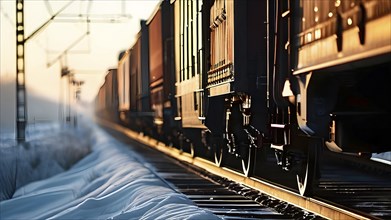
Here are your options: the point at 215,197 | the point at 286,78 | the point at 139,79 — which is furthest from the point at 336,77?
the point at 139,79

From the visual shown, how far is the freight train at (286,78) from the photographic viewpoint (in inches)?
286

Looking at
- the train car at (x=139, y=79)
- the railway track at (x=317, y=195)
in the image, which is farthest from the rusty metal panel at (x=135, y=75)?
the railway track at (x=317, y=195)

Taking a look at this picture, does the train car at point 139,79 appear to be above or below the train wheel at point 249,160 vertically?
above

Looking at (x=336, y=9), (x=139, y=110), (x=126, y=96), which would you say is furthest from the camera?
(x=126, y=96)

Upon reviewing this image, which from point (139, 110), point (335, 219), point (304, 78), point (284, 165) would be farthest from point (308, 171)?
point (139, 110)

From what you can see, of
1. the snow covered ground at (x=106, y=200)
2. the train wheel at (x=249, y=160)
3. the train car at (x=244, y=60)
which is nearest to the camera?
the snow covered ground at (x=106, y=200)

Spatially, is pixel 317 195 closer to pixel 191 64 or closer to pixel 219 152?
pixel 219 152

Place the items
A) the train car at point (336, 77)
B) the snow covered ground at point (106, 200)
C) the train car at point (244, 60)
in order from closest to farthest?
1. the train car at point (336, 77)
2. the snow covered ground at point (106, 200)
3. the train car at point (244, 60)

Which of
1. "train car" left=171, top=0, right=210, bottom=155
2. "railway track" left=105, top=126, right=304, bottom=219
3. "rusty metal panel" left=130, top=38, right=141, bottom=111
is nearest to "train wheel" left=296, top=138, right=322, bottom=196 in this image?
"railway track" left=105, top=126, right=304, bottom=219

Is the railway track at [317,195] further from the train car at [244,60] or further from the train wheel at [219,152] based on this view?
the train car at [244,60]

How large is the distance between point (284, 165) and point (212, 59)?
4.16 meters

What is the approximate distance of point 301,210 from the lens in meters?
10.7

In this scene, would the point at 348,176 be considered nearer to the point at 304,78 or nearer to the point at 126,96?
the point at 304,78

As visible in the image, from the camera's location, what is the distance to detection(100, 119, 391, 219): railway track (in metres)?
10.2
